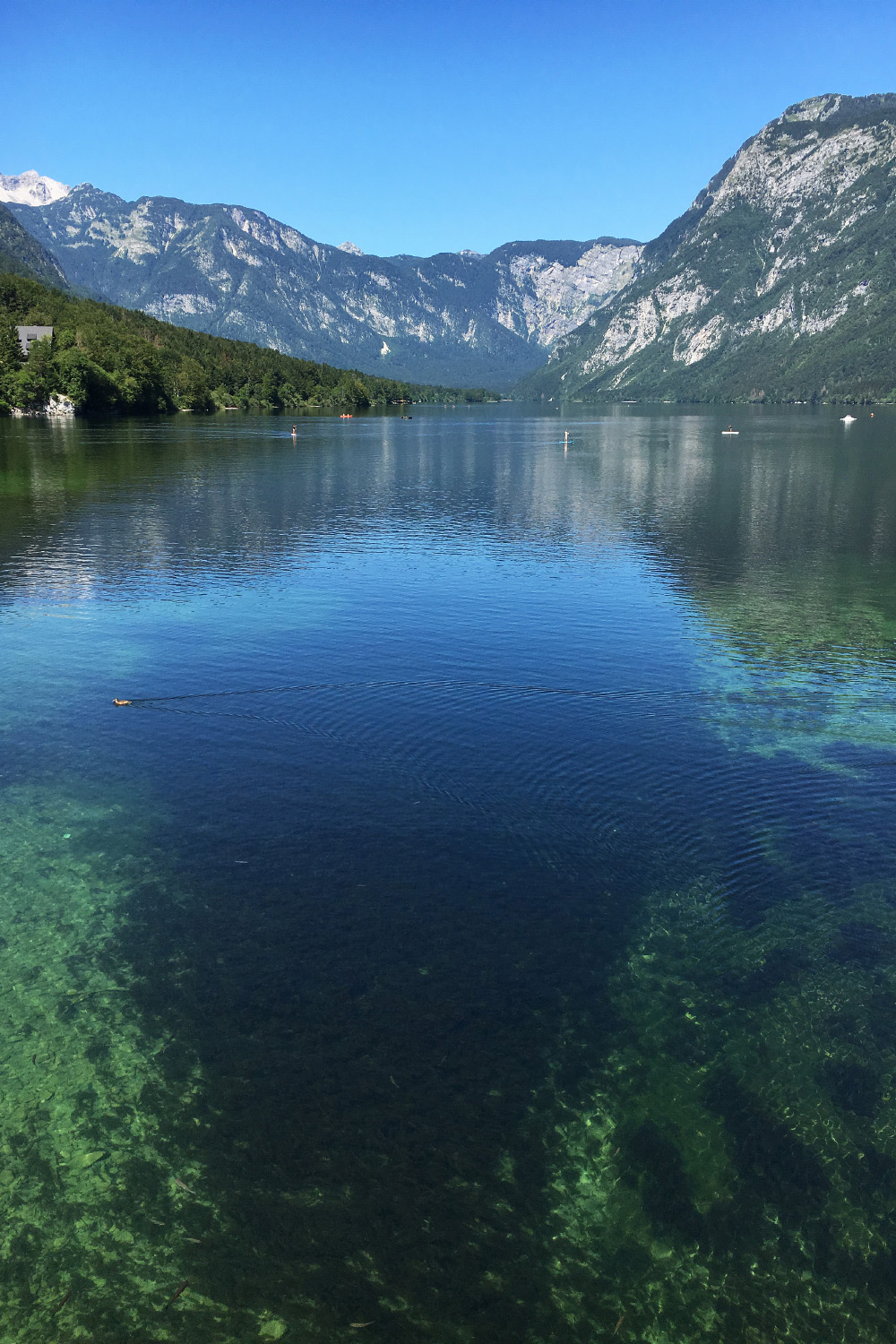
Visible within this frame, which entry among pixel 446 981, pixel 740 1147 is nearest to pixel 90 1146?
pixel 446 981

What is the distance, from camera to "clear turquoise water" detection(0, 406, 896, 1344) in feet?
34.8

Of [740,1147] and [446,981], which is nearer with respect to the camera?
[740,1147]

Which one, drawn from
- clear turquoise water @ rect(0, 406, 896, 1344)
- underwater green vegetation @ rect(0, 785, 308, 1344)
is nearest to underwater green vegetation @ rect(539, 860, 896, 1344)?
clear turquoise water @ rect(0, 406, 896, 1344)

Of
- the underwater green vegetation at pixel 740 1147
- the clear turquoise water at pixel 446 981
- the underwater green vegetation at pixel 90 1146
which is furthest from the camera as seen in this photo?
the clear turquoise water at pixel 446 981

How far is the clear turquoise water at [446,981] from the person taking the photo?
34.8 feet

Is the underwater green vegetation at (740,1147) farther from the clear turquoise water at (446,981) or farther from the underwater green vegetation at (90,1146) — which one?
the underwater green vegetation at (90,1146)

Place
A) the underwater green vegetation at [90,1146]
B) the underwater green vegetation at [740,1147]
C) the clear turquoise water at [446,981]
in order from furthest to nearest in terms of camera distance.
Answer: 1. the clear turquoise water at [446,981]
2. the underwater green vegetation at [740,1147]
3. the underwater green vegetation at [90,1146]

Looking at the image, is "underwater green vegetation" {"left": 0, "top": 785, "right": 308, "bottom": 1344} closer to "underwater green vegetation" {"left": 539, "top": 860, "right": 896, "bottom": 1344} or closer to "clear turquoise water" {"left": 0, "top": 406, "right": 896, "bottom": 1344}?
"clear turquoise water" {"left": 0, "top": 406, "right": 896, "bottom": 1344}

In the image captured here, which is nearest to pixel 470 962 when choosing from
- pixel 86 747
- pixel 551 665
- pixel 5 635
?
pixel 86 747

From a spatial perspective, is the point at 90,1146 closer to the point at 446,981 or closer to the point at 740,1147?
the point at 446,981

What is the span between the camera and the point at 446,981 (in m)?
15.6

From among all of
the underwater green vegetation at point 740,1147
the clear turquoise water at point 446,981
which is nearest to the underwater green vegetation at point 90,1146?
the clear turquoise water at point 446,981

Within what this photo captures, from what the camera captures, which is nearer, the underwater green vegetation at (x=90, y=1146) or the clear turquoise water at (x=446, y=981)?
the underwater green vegetation at (x=90, y=1146)

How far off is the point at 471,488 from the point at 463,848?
79.1 meters
